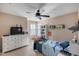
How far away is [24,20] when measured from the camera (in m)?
2.11

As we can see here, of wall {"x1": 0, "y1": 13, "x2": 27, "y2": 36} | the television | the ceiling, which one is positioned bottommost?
the television

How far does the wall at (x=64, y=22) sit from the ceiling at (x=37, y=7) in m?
0.09

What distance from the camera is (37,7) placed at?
2.03m

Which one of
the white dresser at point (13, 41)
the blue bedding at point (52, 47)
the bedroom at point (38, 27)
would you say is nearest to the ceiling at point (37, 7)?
the bedroom at point (38, 27)

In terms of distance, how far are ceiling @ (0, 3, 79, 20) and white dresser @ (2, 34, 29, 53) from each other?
1.42 feet

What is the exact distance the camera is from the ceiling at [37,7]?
199cm

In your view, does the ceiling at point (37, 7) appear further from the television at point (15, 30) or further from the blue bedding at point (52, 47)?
the blue bedding at point (52, 47)

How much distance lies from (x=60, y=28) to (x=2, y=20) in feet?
3.58

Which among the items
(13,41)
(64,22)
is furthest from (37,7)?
(13,41)

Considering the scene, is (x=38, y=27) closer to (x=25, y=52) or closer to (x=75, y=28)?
(x=25, y=52)

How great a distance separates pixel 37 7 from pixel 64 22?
1.89ft

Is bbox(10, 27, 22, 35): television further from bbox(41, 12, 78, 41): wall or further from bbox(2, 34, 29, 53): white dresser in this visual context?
bbox(41, 12, 78, 41): wall

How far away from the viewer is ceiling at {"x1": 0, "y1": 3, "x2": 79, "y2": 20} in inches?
78.4

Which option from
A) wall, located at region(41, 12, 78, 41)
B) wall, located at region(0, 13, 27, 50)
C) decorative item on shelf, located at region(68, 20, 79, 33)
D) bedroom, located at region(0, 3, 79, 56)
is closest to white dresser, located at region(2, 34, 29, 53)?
bedroom, located at region(0, 3, 79, 56)
